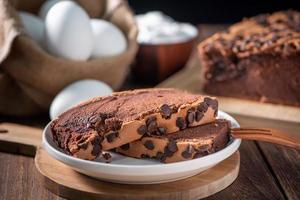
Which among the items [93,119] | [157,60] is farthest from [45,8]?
[93,119]

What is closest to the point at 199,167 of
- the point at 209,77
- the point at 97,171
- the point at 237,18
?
the point at 97,171

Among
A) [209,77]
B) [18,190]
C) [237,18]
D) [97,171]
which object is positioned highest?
[97,171]

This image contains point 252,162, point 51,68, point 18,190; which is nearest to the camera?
point 18,190

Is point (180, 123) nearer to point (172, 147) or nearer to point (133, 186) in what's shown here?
point (172, 147)

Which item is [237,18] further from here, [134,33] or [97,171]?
[97,171]

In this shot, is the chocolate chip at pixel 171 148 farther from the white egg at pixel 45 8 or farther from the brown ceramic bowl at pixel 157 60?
the brown ceramic bowl at pixel 157 60

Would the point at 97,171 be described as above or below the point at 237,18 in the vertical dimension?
above

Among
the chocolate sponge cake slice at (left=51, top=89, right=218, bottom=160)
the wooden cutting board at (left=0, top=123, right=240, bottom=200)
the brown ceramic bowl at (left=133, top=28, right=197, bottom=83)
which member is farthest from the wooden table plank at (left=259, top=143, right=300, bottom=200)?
the brown ceramic bowl at (left=133, top=28, right=197, bottom=83)

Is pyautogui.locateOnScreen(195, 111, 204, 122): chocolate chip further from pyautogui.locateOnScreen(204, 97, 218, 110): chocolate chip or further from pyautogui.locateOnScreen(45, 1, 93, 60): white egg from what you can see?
pyautogui.locateOnScreen(45, 1, 93, 60): white egg
